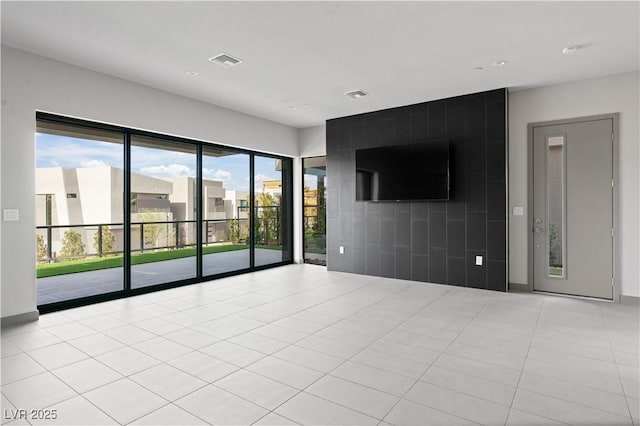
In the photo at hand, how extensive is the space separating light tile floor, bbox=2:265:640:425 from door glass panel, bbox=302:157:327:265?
9.31 ft

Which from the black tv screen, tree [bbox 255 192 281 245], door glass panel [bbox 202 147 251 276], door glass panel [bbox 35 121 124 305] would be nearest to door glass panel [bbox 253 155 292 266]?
tree [bbox 255 192 281 245]

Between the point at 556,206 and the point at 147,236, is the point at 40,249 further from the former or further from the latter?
the point at 556,206

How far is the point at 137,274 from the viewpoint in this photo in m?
5.47

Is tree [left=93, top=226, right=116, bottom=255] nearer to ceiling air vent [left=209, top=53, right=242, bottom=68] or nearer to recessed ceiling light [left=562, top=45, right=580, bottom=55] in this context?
ceiling air vent [left=209, top=53, right=242, bottom=68]

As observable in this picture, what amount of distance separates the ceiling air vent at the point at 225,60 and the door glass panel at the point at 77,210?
188 centimetres

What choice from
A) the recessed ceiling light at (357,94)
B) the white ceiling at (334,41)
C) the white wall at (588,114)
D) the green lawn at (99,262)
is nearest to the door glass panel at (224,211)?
the green lawn at (99,262)

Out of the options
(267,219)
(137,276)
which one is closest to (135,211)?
(137,276)

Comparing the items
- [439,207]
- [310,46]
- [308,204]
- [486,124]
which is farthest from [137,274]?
[486,124]

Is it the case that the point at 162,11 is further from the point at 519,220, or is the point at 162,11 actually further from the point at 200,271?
the point at 519,220

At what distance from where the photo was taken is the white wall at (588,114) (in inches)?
175

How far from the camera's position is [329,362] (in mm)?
2834

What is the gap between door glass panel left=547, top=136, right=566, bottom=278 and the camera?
488cm

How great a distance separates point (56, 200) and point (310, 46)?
137 inches

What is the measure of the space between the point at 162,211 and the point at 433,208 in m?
4.14
